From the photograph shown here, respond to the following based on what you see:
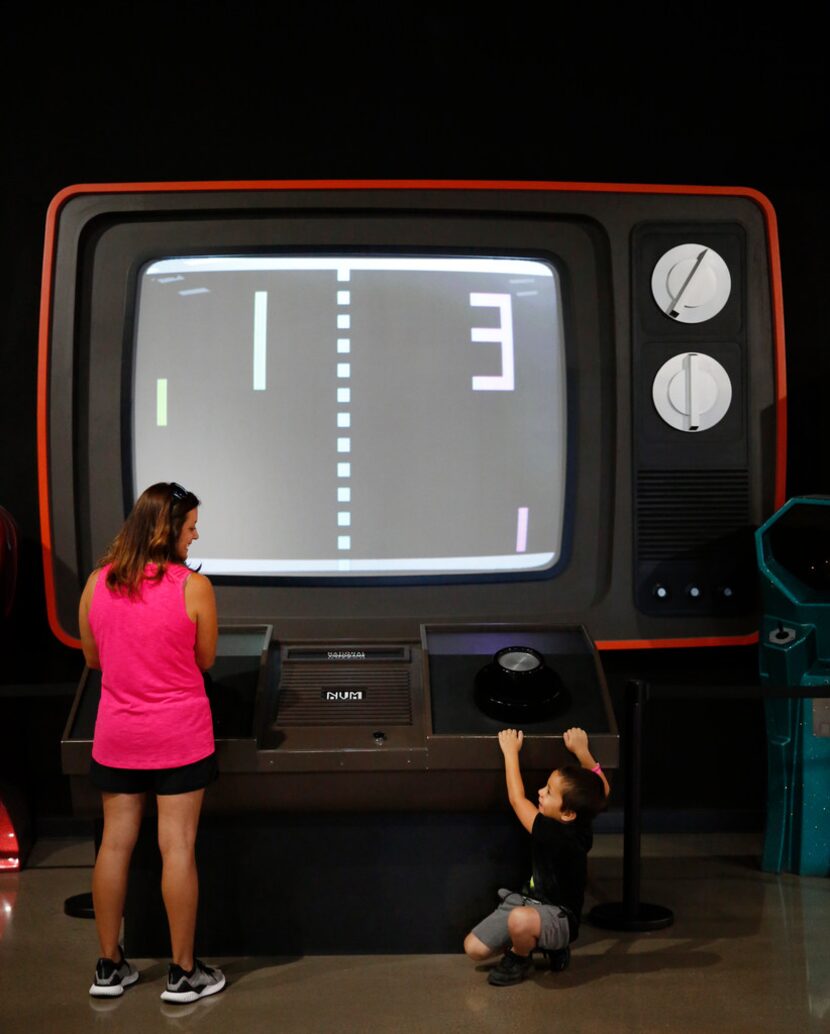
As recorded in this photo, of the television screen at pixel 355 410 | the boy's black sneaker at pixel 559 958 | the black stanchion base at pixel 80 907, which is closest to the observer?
the boy's black sneaker at pixel 559 958

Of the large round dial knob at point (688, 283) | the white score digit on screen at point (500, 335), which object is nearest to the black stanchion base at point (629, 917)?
the white score digit on screen at point (500, 335)

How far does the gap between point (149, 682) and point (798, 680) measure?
5.79 ft

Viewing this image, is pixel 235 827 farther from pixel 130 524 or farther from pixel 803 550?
pixel 803 550

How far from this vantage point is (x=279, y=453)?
118 inches

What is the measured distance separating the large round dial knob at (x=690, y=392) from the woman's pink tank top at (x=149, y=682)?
4.27 feet

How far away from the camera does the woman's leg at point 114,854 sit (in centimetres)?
259

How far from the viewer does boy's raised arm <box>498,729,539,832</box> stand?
8.51 ft

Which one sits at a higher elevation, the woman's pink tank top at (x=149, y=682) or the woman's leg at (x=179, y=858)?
the woman's pink tank top at (x=149, y=682)

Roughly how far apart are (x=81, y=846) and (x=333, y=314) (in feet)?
5.92

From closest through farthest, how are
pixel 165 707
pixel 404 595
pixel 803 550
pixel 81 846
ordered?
pixel 165 707 → pixel 404 595 → pixel 803 550 → pixel 81 846

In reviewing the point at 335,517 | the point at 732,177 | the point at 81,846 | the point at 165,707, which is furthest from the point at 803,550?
the point at 81,846

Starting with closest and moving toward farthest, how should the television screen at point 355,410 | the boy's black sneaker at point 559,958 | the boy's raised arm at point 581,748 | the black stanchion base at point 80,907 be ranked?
1. the boy's raised arm at point 581,748
2. the boy's black sneaker at point 559,958
3. the television screen at point 355,410
4. the black stanchion base at point 80,907

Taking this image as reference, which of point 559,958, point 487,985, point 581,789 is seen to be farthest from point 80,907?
point 581,789

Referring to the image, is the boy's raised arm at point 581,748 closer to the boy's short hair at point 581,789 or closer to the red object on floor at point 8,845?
the boy's short hair at point 581,789
